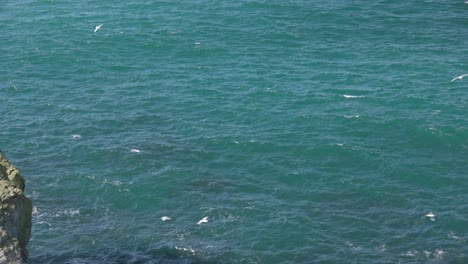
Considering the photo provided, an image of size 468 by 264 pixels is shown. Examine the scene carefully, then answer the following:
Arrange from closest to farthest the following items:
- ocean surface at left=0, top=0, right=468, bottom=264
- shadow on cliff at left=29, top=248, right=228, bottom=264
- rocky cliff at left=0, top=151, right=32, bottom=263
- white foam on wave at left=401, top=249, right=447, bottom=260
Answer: rocky cliff at left=0, top=151, right=32, bottom=263, white foam on wave at left=401, top=249, right=447, bottom=260, shadow on cliff at left=29, top=248, right=228, bottom=264, ocean surface at left=0, top=0, right=468, bottom=264

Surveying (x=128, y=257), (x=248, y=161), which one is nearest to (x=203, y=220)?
(x=128, y=257)

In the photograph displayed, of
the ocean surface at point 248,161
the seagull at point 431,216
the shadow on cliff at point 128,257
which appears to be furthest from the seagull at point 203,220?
the seagull at point 431,216

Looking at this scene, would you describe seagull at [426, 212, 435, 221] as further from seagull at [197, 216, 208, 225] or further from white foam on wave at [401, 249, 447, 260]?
seagull at [197, 216, 208, 225]

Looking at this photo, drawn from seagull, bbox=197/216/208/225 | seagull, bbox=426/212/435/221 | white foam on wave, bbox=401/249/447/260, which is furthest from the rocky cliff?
seagull, bbox=426/212/435/221

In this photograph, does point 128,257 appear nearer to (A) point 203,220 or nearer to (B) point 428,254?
(A) point 203,220

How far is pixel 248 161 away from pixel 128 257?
118ft

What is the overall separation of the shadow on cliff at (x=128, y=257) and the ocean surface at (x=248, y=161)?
0.91 ft

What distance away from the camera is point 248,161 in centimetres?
16225

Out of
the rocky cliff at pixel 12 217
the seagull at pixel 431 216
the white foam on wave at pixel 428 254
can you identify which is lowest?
the white foam on wave at pixel 428 254

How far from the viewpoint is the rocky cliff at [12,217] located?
97.8 meters

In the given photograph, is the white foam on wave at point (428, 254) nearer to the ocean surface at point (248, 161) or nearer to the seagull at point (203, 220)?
the ocean surface at point (248, 161)

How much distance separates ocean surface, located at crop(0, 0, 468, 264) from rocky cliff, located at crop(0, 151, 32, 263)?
106 ft

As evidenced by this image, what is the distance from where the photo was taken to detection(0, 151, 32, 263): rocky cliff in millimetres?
97750

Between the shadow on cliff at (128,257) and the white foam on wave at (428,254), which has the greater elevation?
the shadow on cliff at (128,257)
